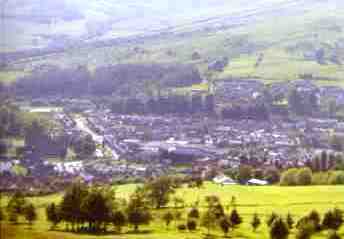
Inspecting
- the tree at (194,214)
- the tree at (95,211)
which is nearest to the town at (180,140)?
the tree at (95,211)

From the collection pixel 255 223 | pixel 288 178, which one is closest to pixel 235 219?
pixel 255 223

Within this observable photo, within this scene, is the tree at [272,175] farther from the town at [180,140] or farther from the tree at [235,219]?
the tree at [235,219]

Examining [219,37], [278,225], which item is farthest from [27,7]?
[219,37]

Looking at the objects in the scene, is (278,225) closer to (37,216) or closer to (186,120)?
(37,216)

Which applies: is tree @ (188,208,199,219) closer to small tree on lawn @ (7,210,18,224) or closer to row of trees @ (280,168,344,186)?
small tree on lawn @ (7,210,18,224)

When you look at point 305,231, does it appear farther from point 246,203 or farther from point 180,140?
point 180,140

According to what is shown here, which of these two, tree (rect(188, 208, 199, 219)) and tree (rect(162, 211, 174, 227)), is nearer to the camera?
tree (rect(162, 211, 174, 227))

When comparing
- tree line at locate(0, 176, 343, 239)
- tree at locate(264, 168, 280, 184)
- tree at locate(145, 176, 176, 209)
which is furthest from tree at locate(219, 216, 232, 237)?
tree at locate(264, 168, 280, 184)
